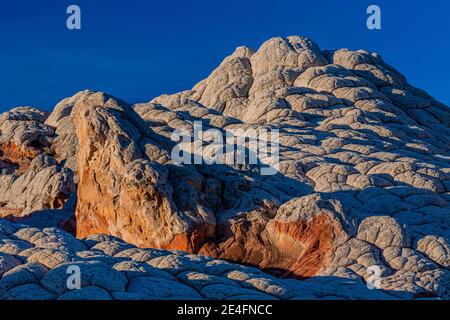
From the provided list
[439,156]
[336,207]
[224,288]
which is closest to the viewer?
[224,288]

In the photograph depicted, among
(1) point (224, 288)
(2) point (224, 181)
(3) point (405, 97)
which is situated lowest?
(1) point (224, 288)

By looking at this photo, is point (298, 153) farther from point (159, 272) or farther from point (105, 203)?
point (159, 272)

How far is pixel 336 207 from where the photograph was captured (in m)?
35.0

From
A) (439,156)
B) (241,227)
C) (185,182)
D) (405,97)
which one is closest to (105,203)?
(185,182)

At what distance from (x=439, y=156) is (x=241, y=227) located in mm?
19526

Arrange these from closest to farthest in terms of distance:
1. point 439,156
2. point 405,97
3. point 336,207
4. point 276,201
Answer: point 336,207 → point 276,201 → point 439,156 → point 405,97

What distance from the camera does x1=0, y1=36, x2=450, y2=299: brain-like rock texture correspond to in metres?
26.0

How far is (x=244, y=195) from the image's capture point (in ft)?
127

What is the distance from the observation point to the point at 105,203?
3984cm

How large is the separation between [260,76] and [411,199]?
28196 millimetres

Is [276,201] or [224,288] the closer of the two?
[224,288]

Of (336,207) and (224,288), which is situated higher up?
(336,207)

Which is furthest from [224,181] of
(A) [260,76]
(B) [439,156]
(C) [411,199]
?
(A) [260,76]

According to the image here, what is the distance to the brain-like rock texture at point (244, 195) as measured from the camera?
2603 cm
